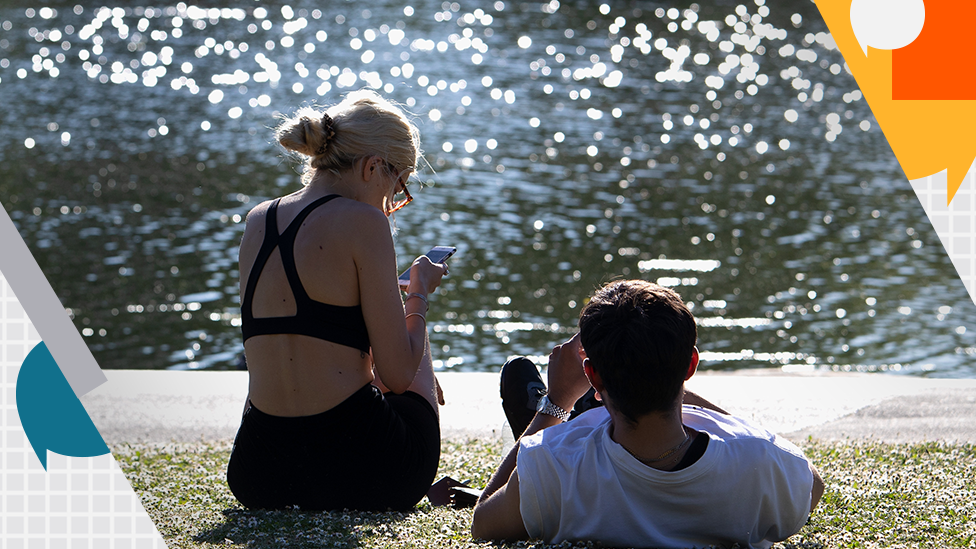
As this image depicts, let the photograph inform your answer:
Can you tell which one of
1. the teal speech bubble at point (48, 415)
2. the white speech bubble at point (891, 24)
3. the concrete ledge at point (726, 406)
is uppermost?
the white speech bubble at point (891, 24)

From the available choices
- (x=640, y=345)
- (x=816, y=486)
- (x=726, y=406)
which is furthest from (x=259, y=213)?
(x=726, y=406)

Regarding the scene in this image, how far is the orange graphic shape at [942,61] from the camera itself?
23.6ft

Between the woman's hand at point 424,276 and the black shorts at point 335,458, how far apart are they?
0.44 metres

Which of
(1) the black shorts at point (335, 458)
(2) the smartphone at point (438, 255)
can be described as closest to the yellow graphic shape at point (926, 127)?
(2) the smartphone at point (438, 255)

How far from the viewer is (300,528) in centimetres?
329

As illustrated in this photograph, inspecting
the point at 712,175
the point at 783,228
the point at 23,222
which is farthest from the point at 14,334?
the point at 712,175

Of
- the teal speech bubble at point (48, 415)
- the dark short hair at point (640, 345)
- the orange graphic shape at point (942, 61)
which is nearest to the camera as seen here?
the dark short hair at point (640, 345)

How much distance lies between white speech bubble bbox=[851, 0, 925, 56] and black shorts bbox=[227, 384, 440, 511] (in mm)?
5941

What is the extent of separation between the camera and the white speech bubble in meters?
7.78

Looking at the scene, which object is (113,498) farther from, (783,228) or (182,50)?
(182,50)

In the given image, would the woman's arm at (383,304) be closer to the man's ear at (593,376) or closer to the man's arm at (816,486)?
the man's ear at (593,376)

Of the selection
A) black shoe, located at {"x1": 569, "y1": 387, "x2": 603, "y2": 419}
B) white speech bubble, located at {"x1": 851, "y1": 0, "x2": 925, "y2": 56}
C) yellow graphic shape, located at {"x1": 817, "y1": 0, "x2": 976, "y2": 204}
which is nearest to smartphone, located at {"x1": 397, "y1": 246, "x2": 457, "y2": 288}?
black shoe, located at {"x1": 569, "y1": 387, "x2": 603, "y2": 419}
